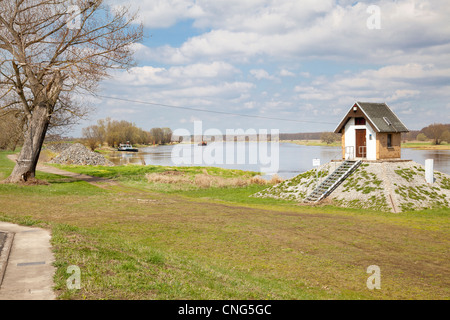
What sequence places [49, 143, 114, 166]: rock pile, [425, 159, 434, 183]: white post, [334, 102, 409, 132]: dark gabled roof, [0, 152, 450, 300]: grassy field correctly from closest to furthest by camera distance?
1. [0, 152, 450, 300]: grassy field
2. [425, 159, 434, 183]: white post
3. [334, 102, 409, 132]: dark gabled roof
4. [49, 143, 114, 166]: rock pile

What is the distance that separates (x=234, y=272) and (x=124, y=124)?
162562mm

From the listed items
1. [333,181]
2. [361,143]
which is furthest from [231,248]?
[361,143]

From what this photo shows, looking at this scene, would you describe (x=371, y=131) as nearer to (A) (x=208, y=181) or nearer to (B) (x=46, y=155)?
(A) (x=208, y=181)

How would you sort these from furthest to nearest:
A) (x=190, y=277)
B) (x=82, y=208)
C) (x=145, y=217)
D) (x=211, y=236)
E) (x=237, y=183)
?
(x=237, y=183) → (x=82, y=208) → (x=145, y=217) → (x=211, y=236) → (x=190, y=277)

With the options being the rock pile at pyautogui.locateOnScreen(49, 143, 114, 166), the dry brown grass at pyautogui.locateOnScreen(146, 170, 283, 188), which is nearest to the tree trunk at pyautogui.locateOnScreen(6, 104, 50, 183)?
the dry brown grass at pyautogui.locateOnScreen(146, 170, 283, 188)

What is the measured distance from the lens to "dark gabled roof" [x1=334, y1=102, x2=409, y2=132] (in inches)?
1263

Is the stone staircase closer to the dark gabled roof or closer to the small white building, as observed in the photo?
the small white building

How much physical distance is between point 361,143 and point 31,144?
28171 millimetres

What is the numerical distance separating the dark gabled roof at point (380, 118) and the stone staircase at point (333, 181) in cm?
347

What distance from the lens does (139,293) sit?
309 inches

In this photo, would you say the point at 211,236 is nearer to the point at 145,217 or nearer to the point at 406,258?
the point at 145,217

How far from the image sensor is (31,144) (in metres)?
32.6

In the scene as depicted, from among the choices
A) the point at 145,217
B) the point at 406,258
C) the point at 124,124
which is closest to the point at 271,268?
the point at 406,258
